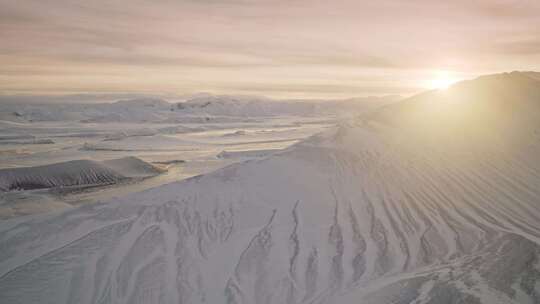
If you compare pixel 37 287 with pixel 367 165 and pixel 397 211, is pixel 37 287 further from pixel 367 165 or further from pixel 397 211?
pixel 367 165

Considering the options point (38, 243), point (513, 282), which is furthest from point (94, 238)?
point (513, 282)

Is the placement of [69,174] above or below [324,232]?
below

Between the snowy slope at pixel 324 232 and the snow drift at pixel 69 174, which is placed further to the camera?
the snow drift at pixel 69 174

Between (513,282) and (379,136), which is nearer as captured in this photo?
(513,282)

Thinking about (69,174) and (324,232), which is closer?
(324,232)
